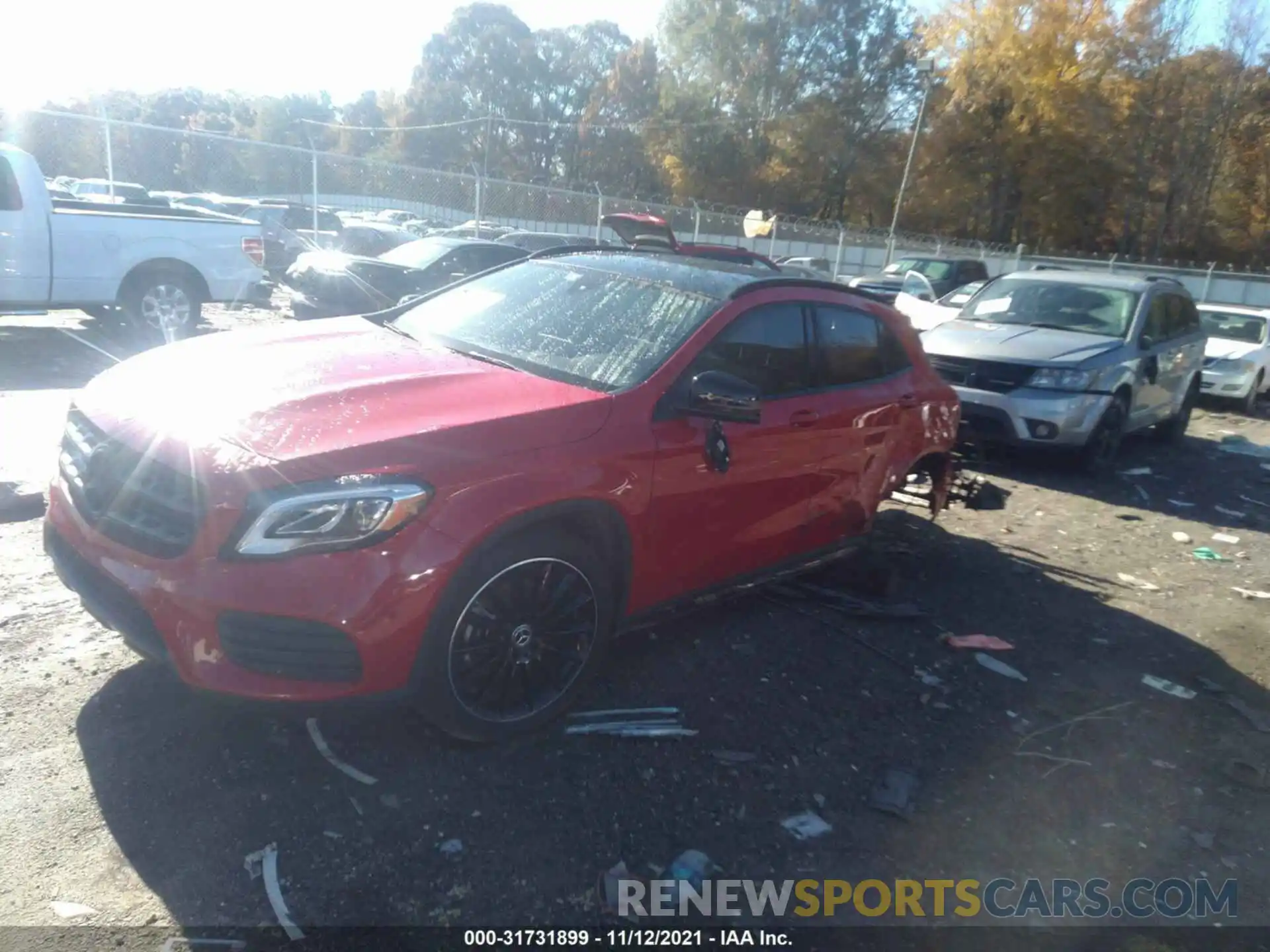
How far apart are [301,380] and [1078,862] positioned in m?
3.24

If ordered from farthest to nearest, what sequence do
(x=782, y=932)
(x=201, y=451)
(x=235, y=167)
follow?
(x=235, y=167), (x=201, y=451), (x=782, y=932)

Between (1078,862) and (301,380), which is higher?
(301,380)

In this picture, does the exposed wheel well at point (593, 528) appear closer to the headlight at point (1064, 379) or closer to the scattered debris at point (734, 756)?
the scattered debris at point (734, 756)

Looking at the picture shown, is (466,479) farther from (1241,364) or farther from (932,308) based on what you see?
(1241,364)

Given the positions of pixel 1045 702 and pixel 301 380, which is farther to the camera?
pixel 1045 702

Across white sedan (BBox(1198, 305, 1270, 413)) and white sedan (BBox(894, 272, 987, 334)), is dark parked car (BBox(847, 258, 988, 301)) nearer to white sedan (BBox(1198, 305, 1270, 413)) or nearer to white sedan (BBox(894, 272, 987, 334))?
white sedan (BBox(894, 272, 987, 334))

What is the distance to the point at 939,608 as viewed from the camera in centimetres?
539

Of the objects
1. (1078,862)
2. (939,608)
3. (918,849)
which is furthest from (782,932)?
(939,608)

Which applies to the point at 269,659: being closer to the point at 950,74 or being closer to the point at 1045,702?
the point at 1045,702

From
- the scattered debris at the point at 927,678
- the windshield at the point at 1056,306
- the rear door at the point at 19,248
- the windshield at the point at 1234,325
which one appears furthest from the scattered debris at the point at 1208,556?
the rear door at the point at 19,248

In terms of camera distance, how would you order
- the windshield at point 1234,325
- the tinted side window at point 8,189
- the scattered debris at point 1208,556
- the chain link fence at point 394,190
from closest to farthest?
the scattered debris at point 1208,556 → the tinted side window at point 8,189 → the windshield at point 1234,325 → the chain link fence at point 394,190

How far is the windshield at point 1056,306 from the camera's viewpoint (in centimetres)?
932

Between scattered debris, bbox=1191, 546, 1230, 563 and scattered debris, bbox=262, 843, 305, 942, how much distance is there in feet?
21.6

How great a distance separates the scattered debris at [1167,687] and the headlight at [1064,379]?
4.16m
